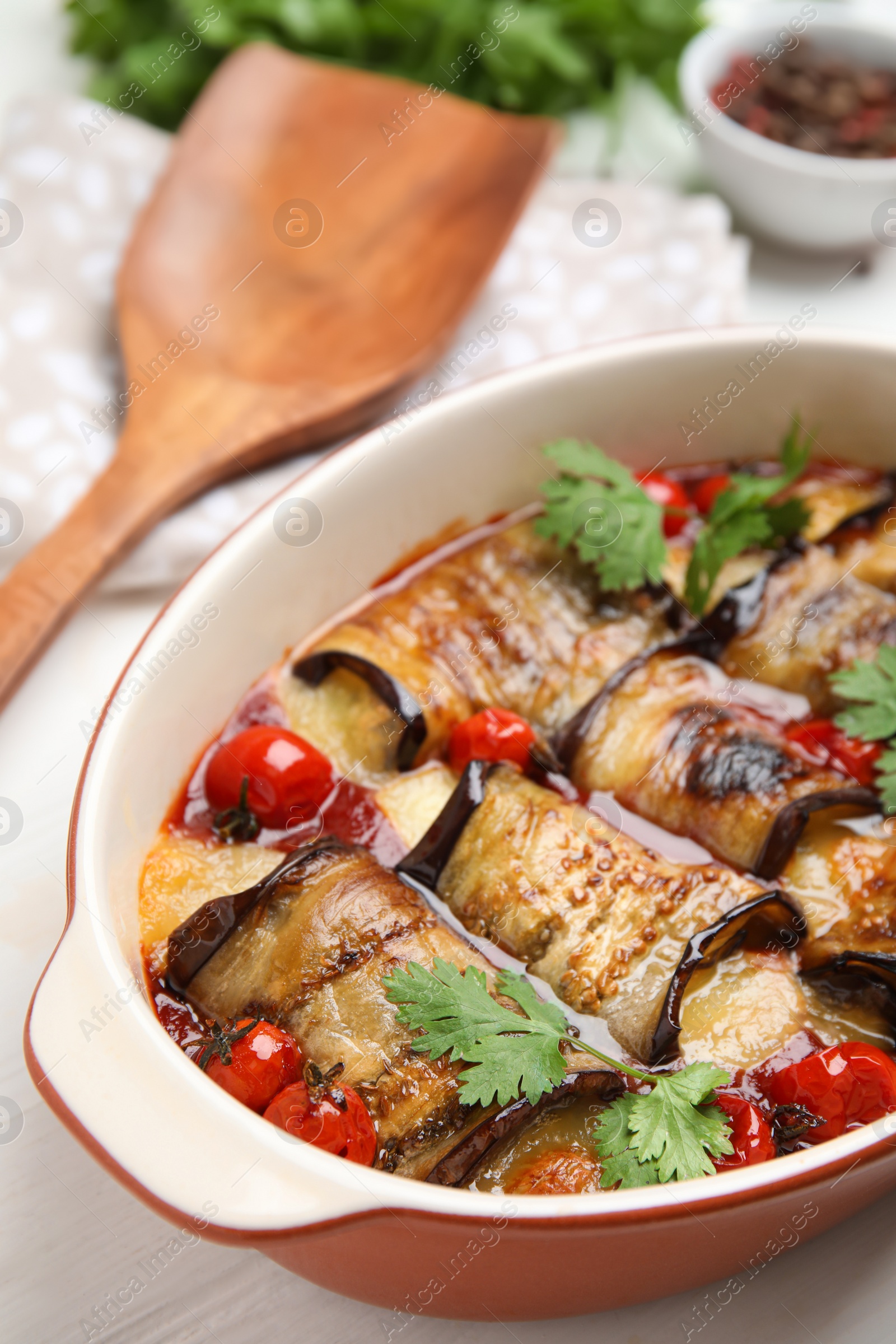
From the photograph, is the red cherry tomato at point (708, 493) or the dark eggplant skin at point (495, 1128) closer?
the dark eggplant skin at point (495, 1128)

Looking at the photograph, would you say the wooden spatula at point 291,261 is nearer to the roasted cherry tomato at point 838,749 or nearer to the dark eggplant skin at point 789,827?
the roasted cherry tomato at point 838,749

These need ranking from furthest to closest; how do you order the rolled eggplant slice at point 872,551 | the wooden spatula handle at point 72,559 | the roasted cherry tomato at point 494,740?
1. the rolled eggplant slice at point 872,551
2. the wooden spatula handle at point 72,559
3. the roasted cherry tomato at point 494,740

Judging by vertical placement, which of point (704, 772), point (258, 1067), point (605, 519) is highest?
point (258, 1067)

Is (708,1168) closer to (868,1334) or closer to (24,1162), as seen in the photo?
(868,1334)

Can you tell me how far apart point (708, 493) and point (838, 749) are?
857mm

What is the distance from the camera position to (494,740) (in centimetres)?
262

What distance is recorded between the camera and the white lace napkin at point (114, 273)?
353 cm

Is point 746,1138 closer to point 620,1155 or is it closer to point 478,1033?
point 620,1155

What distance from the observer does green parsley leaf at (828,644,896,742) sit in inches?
105

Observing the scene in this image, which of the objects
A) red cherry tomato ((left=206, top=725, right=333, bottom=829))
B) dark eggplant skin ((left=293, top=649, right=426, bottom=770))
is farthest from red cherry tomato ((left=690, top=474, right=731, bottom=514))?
red cherry tomato ((left=206, top=725, right=333, bottom=829))

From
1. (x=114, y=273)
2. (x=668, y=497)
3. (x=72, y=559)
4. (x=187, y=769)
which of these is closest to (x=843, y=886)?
(x=668, y=497)

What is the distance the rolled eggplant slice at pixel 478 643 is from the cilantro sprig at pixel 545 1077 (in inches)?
27.1

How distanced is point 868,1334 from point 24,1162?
64.4 inches

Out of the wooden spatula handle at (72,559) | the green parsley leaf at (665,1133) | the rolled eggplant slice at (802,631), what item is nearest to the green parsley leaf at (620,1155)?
the green parsley leaf at (665,1133)
